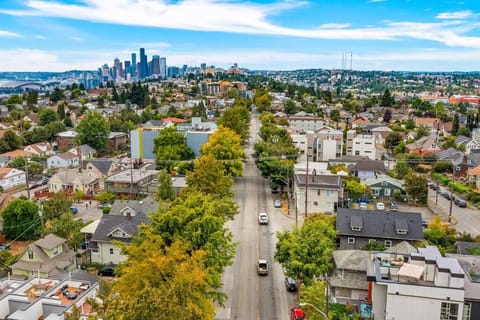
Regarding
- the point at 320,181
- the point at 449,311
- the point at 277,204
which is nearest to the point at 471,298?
the point at 449,311

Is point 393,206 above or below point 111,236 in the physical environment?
below

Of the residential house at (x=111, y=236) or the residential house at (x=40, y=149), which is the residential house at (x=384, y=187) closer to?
the residential house at (x=111, y=236)

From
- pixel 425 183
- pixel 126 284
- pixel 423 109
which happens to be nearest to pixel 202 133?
pixel 425 183

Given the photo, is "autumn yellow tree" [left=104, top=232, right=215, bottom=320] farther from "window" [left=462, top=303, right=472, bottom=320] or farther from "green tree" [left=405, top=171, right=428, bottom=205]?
"green tree" [left=405, top=171, right=428, bottom=205]

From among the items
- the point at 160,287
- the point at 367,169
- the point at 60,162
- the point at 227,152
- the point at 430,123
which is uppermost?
the point at 227,152

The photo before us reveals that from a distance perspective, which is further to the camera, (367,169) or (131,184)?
(367,169)

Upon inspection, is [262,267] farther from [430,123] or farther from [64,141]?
[430,123]

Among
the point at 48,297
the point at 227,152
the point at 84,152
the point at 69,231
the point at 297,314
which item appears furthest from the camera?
the point at 84,152
